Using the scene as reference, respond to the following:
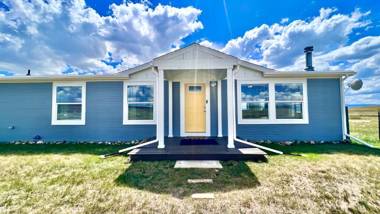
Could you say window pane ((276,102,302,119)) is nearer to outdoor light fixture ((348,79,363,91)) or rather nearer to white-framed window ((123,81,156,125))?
outdoor light fixture ((348,79,363,91))

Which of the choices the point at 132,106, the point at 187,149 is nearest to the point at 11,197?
the point at 187,149

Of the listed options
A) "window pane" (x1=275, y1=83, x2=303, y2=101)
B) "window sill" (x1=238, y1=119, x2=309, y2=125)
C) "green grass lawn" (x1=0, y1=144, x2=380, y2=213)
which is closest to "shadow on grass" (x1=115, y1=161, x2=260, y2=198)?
"green grass lawn" (x1=0, y1=144, x2=380, y2=213)

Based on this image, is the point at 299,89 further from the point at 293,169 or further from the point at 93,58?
the point at 93,58

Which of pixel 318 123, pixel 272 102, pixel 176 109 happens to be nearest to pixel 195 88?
pixel 176 109

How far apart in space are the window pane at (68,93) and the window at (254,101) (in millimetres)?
6731

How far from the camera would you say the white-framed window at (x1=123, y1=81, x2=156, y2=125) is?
713 centimetres

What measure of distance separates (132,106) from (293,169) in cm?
586

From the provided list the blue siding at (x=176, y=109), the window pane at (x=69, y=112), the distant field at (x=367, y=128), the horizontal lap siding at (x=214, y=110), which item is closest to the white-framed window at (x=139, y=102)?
the blue siding at (x=176, y=109)

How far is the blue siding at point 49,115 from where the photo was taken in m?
7.12

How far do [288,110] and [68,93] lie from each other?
29.7 ft

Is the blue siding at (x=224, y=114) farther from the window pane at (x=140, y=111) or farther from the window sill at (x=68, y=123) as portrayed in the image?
the window sill at (x=68, y=123)

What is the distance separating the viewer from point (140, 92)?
719cm

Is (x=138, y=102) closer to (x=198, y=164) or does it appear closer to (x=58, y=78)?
(x=58, y=78)

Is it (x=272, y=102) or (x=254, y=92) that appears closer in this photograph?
(x=272, y=102)
